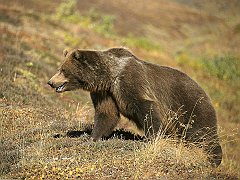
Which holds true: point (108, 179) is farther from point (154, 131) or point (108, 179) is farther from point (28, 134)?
point (28, 134)

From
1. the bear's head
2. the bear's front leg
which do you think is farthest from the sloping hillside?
the bear's head

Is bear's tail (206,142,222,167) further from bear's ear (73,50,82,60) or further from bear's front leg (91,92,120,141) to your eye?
bear's ear (73,50,82,60)

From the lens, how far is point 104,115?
8.33 metres

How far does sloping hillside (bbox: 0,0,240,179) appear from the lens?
663 cm

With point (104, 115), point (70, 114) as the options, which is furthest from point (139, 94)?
point (70, 114)

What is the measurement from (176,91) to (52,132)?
7.92 feet

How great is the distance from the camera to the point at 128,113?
7992 millimetres

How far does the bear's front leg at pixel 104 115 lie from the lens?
8.28 meters

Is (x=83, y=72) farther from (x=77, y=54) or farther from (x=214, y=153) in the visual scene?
(x=214, y=153)

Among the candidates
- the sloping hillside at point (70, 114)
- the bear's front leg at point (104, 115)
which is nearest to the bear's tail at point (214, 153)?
the sloping hillside at point (70, 114)

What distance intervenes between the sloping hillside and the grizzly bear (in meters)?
0.32

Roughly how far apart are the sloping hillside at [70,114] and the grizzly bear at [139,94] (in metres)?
0.32

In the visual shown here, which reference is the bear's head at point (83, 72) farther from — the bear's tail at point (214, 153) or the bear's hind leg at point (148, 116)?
the bear's tail at point (214, 153)

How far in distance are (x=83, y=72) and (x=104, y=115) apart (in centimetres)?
84
